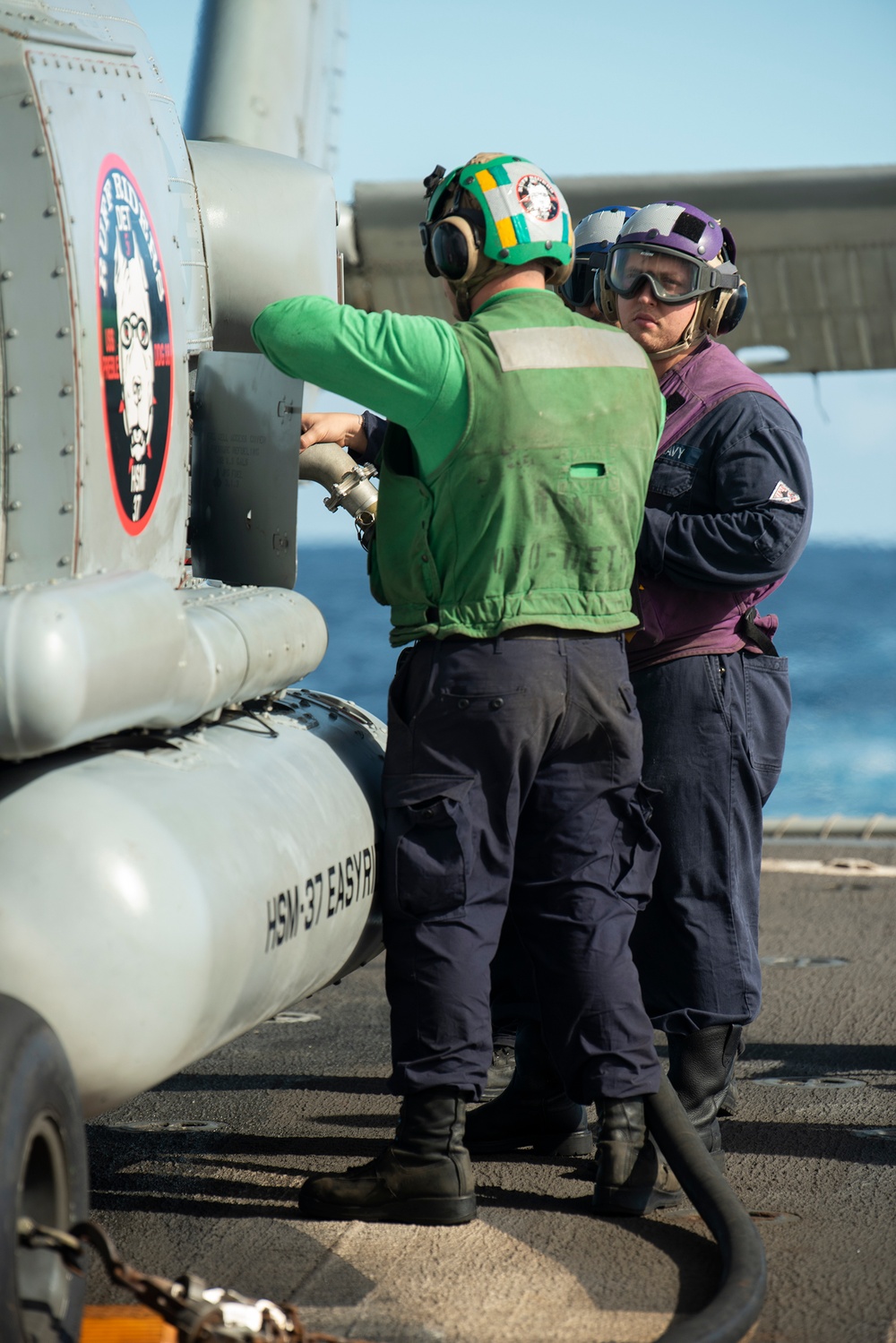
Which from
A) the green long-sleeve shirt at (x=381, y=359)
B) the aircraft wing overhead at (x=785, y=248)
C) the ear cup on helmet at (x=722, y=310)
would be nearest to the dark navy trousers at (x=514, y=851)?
the green long-sleeve shirt at (x=381, y=359)

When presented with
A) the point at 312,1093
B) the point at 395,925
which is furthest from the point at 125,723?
the point at 312,1093

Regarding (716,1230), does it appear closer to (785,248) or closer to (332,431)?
(332,431)

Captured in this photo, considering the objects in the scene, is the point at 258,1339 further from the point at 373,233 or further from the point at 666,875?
the point at 373,233

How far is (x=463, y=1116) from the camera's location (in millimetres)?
3021

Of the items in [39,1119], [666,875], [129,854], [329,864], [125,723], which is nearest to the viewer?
[39,1119]

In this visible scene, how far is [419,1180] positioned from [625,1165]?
16.8 inches

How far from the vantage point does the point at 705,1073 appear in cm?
341

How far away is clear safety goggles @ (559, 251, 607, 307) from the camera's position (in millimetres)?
4297

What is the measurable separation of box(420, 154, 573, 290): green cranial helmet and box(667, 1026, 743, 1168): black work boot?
177cm

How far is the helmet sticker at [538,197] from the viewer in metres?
2.96

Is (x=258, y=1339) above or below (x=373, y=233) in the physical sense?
below

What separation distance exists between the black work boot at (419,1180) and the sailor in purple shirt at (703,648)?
65 cm

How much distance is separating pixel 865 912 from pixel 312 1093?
3.02 m

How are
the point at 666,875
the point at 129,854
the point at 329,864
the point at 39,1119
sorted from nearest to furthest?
the point at 39,1119
the point at 129,854
the point at 329,864
the point at 666,875
